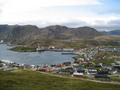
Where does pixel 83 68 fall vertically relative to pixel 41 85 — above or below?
below

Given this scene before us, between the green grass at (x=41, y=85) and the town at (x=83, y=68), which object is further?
the town at (x=83, y=68)

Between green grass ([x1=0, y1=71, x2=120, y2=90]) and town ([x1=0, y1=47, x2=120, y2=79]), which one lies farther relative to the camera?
town ([x1=0, y1=47, x2=120, y2=79])

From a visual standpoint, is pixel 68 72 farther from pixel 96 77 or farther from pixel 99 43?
pixel 99 43

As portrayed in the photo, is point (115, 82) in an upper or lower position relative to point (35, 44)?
lower

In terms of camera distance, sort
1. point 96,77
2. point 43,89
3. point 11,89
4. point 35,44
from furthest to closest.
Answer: point 35,44
point 96,77
point 43,89
point 11,89

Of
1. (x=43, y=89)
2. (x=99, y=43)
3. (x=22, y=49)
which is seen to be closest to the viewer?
(x=43, y=89)

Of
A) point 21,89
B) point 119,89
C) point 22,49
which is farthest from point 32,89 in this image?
point 22,49

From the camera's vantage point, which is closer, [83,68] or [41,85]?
[41,85]

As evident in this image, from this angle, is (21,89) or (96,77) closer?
(21,89)

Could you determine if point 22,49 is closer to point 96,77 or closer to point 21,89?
point 96,77
